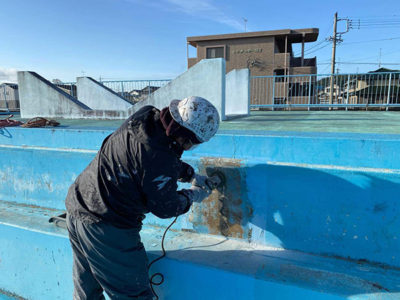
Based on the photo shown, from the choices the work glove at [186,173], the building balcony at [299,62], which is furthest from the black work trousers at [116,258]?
the building balcony at [299,62]

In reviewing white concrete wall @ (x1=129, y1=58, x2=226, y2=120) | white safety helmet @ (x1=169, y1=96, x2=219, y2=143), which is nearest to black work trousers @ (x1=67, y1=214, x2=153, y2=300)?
white safety helmet @ (x1=169, y1=96, x2=219, y2=143)

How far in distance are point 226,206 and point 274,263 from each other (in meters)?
0.68

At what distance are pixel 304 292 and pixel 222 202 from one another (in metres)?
1.06

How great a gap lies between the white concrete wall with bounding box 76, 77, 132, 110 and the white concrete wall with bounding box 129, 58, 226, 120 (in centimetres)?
411

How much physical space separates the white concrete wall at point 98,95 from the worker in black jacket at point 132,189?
8.35 meters

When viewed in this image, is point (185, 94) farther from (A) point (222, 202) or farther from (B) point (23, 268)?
(B) point (23, 268)

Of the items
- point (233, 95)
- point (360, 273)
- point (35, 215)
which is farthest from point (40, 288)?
point (233, 95)

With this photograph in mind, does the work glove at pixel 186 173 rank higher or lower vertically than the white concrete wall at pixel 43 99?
lower

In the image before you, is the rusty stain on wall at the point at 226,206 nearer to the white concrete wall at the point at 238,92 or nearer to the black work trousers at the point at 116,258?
the black work trousers at the point at 116,258

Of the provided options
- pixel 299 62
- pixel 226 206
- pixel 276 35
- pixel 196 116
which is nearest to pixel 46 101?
pixel 226 206

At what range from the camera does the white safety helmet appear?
186cm

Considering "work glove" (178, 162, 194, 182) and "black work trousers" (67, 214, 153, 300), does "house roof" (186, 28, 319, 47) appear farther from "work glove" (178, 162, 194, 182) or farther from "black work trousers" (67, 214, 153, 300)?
"black work trousers" (67, 214, 153, 300)

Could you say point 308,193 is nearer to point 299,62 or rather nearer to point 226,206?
point 226,206

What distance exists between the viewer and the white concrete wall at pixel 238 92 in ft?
26.6
